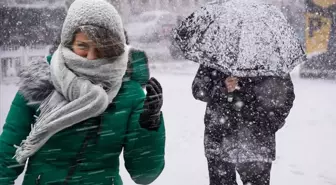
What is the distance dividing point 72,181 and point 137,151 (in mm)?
235

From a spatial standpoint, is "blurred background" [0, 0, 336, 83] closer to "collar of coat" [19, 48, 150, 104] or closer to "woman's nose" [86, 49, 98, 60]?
"collar of coat" [19, 48, 150, 104]

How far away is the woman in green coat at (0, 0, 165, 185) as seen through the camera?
62.7 inches

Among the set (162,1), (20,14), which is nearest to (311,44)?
(162,1)

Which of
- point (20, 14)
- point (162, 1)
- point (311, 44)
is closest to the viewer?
point (20, 14)

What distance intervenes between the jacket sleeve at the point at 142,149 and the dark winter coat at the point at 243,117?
3.40 ft

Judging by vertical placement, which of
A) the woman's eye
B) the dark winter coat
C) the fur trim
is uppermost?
the woman's eye

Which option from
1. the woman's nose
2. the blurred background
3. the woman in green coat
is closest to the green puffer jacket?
the woman in green coat

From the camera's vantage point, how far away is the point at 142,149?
5.60ft

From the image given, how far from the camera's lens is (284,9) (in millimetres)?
8266

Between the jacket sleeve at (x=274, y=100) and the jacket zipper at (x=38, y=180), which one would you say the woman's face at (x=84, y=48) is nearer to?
the jacket zipper at (x=38, y=180)

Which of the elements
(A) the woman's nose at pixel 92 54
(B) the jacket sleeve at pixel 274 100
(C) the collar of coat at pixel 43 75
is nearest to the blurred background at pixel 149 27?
(B) the jacket sleeve at pixel 274 100

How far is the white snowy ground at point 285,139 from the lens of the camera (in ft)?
14.0

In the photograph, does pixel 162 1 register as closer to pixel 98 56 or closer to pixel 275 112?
pixel 275 112

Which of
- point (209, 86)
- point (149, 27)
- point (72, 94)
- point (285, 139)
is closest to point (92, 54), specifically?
point (72, 94)
